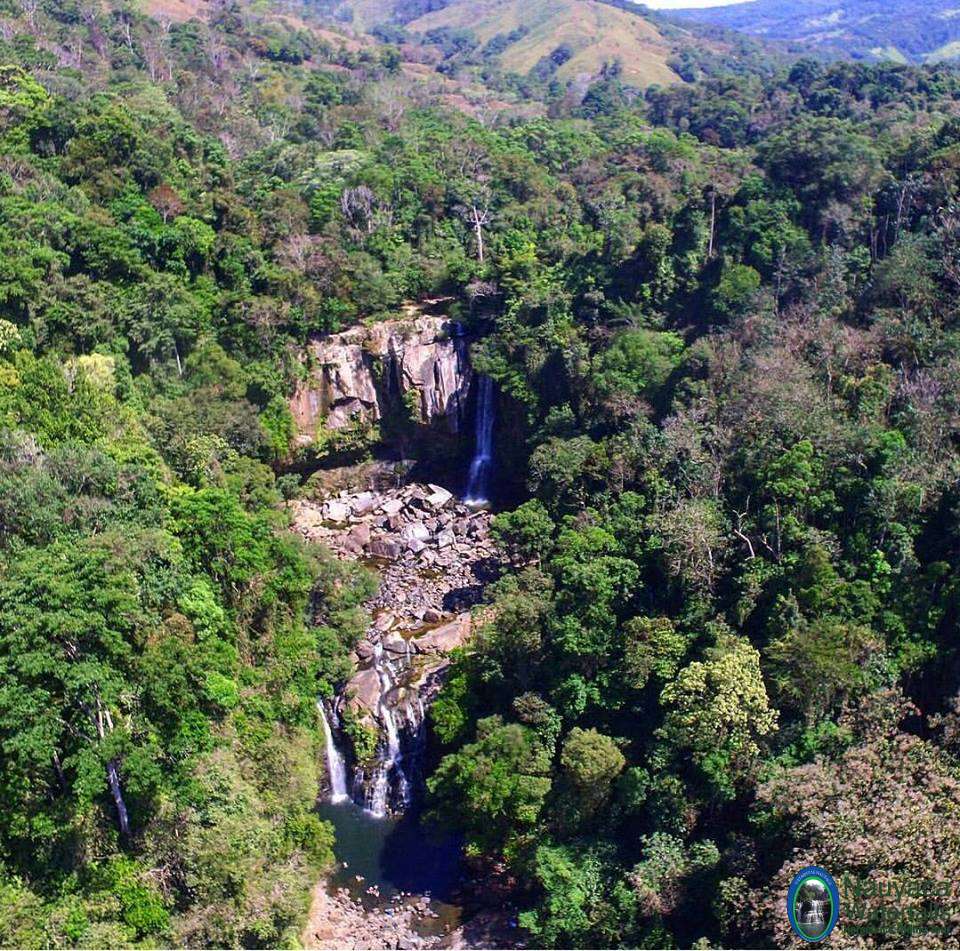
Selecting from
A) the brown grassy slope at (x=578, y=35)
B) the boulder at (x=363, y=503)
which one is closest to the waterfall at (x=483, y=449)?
the boulder at (x=363, y=503)

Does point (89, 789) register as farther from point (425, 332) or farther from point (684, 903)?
point (425, 332)

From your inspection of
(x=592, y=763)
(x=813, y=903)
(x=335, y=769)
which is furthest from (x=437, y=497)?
(x=813, y=903)

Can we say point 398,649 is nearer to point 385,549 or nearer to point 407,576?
point 407,576

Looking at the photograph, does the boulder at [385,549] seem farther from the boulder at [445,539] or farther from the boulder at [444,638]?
the boulder at [444,638]

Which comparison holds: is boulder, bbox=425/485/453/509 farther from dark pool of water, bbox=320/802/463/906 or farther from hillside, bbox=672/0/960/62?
hillside, bbox=672/0/960/62

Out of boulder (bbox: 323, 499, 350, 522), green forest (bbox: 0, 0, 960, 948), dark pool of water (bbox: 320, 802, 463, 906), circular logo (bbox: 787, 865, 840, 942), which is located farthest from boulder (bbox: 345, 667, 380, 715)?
circular logo (bbox: 787, 865, 840, 942)

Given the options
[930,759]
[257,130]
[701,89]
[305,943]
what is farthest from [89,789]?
[701,89]
